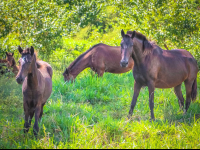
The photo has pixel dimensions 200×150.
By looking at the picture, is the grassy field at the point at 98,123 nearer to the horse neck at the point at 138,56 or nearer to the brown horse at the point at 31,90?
the brown horse at the point at 31,90

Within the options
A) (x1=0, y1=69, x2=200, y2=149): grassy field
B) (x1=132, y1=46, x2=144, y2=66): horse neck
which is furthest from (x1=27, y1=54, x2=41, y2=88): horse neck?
(x1=132, y1=46, x2=144, y2=66): horse neck

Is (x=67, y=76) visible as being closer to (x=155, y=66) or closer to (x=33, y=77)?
(x=155, y=66)

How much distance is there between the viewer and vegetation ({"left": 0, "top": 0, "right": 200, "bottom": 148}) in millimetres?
4156

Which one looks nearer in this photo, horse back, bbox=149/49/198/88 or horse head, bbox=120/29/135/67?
horse head, bbox=120/29/135/67

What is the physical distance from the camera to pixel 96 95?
23.1 feet

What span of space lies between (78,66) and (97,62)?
0.72 meters

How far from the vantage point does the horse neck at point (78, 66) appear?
859cm

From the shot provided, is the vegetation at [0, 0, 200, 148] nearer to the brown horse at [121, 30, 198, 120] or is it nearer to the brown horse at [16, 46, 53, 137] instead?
the brown horse at [16, 46, 53, 137]

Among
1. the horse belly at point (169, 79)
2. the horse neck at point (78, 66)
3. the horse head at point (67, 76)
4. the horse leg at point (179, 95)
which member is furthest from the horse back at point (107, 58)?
the horse belly at point (169, 79)

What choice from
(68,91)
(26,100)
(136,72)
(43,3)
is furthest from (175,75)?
(43,3)

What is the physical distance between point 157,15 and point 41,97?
21.6ft

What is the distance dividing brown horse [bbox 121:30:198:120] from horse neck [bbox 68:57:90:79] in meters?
3.30

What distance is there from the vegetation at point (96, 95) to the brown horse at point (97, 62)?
334 mm

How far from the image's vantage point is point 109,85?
7.77 metres
